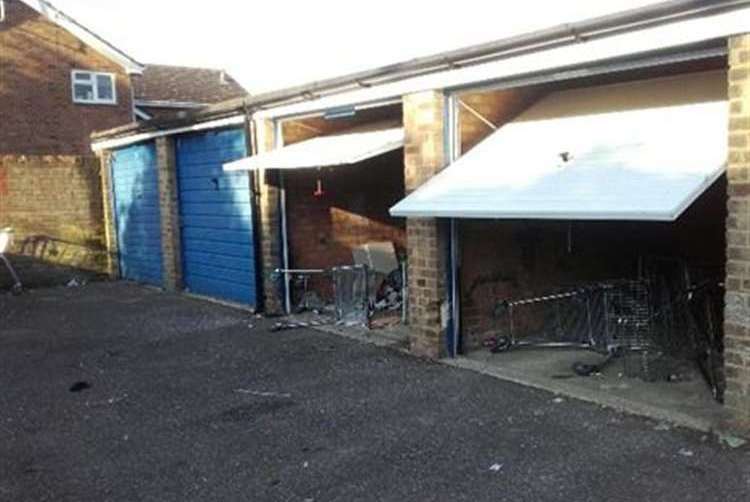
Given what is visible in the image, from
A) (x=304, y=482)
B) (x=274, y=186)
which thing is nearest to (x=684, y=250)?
(x=274, y=186)

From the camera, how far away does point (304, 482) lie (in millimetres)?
4934

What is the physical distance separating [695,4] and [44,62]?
23.9 m

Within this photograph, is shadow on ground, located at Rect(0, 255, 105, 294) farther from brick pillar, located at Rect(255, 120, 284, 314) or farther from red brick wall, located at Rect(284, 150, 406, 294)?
red brick wall, located at Rect(284, 150, 406, 294)

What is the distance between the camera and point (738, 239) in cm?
523

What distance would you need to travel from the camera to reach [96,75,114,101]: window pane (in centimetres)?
2657

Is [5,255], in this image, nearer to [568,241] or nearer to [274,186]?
[274,186]

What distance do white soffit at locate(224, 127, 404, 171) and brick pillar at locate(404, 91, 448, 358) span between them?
28.9 inches

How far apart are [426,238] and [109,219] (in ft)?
35.6

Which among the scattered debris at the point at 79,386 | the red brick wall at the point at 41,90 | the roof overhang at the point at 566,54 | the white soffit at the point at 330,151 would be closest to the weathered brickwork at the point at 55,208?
the white soffit at the point at 330,151

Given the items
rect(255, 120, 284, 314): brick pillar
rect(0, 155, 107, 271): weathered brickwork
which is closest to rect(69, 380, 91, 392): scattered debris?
rect(255, 120, 284, 314): brick pillar

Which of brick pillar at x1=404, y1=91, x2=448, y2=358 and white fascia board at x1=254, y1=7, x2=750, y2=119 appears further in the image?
brick pillar at x1=404, y1=91, x2=448, y2=358

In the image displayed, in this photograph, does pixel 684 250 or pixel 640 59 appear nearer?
pixel 640 59

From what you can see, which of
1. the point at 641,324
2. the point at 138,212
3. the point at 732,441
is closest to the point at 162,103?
the point at 138,212

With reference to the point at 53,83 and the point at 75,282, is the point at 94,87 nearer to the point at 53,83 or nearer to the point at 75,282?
the point at 53,83
